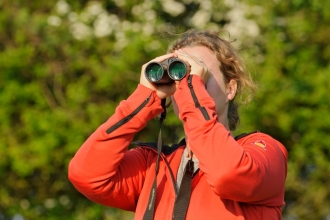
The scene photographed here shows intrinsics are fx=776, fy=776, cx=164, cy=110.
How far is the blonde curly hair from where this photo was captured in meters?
3.39

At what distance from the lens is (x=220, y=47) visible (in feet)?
11.2

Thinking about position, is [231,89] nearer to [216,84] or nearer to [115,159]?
[216,84]

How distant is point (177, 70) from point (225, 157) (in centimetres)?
47

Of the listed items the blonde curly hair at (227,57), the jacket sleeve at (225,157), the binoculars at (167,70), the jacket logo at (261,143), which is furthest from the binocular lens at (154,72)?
the jacket logo at (261,143)

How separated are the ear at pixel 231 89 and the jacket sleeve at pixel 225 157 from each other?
0.83 ft

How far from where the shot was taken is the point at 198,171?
3135 millimetres

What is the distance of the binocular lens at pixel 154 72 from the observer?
3.20 m

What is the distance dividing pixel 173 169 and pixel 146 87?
0.37m

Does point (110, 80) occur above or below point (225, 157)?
below

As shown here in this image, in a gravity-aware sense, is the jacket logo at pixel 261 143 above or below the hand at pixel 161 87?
below

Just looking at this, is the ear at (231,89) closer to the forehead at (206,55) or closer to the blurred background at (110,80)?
the forehead at (206,55)

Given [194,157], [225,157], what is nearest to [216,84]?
[194,157]

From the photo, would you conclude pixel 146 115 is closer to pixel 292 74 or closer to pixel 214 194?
pixel 214 194

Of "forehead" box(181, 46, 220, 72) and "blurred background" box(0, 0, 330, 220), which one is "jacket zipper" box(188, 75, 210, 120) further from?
"blurred background" box(0, 0, 330, 220)
